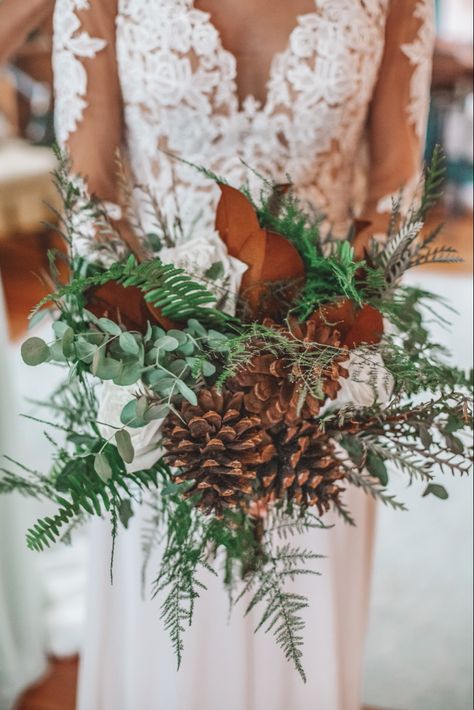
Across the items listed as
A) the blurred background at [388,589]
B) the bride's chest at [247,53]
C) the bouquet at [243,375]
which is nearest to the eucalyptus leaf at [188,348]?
the bouquet at [243,375]

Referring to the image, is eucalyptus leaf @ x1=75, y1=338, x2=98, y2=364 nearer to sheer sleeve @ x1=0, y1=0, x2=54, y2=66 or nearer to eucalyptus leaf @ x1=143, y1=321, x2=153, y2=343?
eucalyptus leaf @ x1=143, y1=321, x2=153, y2=343

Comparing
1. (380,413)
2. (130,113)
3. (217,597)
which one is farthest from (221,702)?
(130,113)

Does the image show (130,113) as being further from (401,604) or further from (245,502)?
(401,604)

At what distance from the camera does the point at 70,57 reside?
103 centimetres

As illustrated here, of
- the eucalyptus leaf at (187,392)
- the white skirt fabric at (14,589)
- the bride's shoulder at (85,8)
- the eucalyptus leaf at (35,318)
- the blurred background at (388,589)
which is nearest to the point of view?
the eucalyptus leaf at (187,392)

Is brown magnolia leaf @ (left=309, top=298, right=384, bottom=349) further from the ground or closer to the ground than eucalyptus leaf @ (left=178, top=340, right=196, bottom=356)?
further from the ground

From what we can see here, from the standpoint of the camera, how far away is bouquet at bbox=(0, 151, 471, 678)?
0.69 metres

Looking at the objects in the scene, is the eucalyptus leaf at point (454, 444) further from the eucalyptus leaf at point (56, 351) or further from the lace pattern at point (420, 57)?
the lace pattern at point (420, 57)

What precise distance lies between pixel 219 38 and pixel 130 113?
17 cm

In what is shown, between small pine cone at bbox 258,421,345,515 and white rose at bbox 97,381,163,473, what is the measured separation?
0.11 meters

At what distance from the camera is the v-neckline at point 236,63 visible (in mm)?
1065

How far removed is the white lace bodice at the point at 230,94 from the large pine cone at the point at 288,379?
1.39 ft

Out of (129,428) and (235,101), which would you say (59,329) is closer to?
(129,428)

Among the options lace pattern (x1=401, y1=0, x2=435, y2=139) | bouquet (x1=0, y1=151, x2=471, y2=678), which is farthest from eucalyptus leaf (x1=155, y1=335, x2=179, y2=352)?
lace pattern (x1=401, y1=0, x2=435, y2=139)
